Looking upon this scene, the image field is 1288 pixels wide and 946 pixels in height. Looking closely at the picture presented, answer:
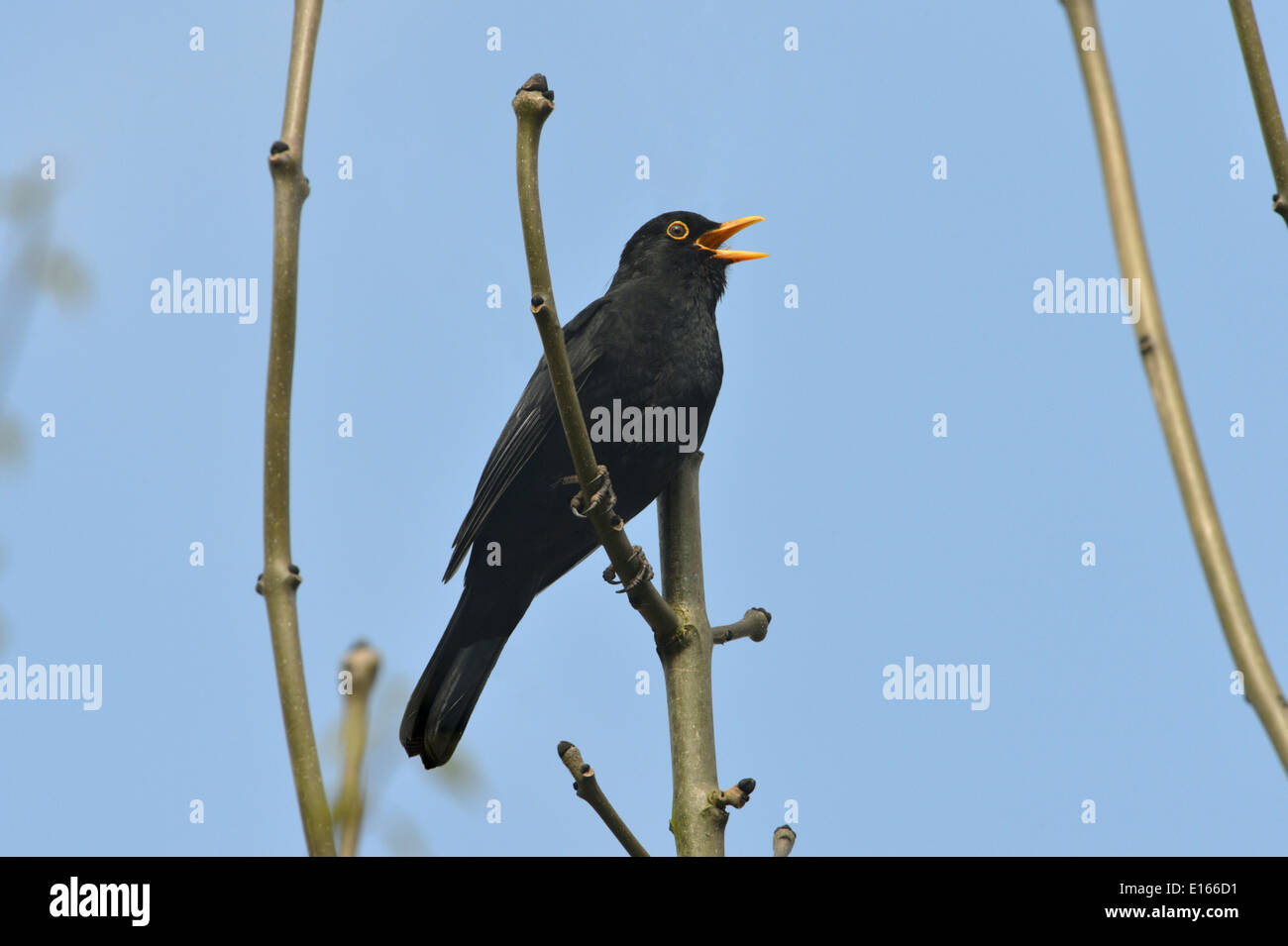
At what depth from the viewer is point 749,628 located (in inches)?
152

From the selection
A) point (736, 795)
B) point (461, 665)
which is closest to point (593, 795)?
point (736, 795)

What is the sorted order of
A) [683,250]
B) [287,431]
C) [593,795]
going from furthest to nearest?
[683,250] < [593,795] < [287,431]

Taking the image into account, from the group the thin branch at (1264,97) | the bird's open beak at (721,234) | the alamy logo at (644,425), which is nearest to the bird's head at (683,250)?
the bird's open beak at (721,234)

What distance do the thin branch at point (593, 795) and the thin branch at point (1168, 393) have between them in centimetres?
179

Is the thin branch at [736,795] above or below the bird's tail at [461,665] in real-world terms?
below

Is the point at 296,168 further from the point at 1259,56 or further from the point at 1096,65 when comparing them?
the point at 1259,56

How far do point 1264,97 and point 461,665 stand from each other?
4.35m

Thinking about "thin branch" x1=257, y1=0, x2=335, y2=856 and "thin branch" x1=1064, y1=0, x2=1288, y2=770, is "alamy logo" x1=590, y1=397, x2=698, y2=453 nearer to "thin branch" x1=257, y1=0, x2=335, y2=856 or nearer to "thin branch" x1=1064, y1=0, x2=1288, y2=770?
"thin branch" x1=257, y1=0, x2=335, y2=856

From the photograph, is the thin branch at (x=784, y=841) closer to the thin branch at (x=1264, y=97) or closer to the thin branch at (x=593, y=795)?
the thin branch at (x=593, y=795)

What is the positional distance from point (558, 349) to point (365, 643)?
136 centimetres

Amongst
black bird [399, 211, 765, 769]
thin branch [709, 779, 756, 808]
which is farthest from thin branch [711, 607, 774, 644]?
black bird [399, 211, 765, 769]

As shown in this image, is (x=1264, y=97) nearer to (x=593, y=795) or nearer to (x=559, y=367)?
(x=559, y=367)

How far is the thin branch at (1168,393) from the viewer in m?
1.30
